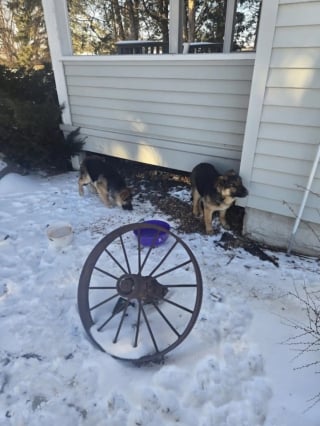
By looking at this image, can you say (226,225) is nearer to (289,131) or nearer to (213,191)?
(213,191)

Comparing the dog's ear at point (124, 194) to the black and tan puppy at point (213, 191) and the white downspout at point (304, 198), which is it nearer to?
the black and tan puppy at point (213, 191)

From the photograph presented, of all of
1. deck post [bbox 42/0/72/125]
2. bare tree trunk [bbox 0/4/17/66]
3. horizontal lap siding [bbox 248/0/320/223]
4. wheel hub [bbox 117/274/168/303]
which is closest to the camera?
wheel hub [bbox 117/274/168/303]

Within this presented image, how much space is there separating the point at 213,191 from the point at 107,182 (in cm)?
150

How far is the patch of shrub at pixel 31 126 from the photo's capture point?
4.29 metres

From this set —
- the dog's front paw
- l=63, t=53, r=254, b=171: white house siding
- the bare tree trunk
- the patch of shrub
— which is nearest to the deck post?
l=63, t=53, r=254, b=171: white house siding

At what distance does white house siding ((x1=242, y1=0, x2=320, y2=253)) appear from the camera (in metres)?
2.21

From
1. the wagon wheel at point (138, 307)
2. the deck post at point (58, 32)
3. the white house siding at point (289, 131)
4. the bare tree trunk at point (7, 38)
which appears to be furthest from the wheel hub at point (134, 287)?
the bare tree trunk at point (7, 38)

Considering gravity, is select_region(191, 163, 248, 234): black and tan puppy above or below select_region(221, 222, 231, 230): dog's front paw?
above

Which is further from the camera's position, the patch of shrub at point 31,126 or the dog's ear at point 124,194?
the patch of shrub at point 31,126

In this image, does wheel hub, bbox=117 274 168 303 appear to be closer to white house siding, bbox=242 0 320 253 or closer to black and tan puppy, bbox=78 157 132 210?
white house siding, bbox=242 0 320 253

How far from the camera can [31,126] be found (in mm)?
4332

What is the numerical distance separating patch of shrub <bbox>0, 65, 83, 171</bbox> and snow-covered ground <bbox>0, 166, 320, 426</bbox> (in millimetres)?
2098

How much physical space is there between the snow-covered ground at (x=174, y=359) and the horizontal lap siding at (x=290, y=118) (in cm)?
65

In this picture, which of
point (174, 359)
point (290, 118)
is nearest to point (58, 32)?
point (290, 118)
